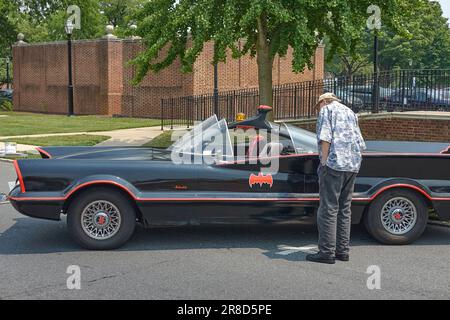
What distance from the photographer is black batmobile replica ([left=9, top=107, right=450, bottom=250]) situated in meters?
6.11

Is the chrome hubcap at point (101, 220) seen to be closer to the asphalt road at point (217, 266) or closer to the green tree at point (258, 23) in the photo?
the asphalt road at point (217, 266)

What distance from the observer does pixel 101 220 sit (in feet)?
20.1

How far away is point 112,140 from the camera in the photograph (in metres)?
18.0

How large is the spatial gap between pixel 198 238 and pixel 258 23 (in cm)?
931

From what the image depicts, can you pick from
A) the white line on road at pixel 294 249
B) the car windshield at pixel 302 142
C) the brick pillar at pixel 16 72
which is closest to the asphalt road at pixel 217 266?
the white line on road at pixel 294 249

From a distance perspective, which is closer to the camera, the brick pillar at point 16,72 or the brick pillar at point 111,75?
the brick pillar at point 111,75

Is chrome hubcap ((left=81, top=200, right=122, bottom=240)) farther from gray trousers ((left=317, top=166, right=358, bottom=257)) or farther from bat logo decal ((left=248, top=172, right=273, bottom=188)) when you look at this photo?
gray trousers ((left=317, top=166, right=358, bottom=257))

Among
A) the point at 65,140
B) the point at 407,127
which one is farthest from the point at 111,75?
the point at 407,127

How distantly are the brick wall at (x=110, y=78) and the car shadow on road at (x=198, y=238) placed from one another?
64.5 ft

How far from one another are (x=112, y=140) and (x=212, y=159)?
12.1 m

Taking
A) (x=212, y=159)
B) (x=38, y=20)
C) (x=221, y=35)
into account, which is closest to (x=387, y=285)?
(x=212, y=159)

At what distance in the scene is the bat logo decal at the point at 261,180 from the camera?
6.23 m

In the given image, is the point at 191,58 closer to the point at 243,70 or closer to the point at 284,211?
the point at 284,211

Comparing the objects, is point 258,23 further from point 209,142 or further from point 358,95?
point 209,142
